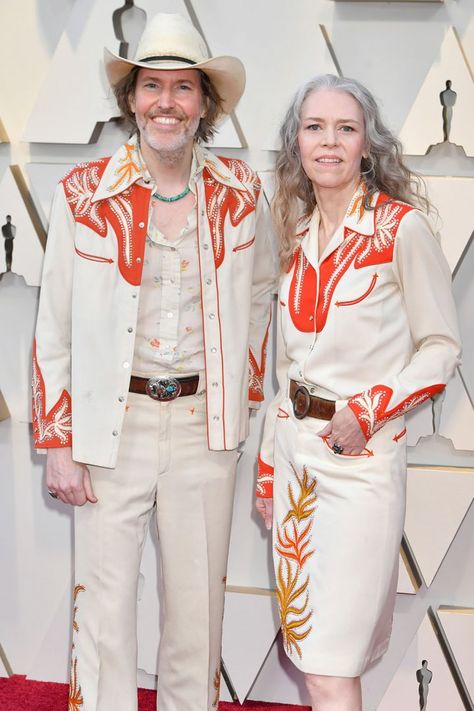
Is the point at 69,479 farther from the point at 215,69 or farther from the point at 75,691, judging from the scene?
the point at 215,69

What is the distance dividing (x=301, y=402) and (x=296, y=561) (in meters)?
0.35

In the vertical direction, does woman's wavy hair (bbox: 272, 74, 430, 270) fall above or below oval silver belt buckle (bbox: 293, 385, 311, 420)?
above

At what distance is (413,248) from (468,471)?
3.69ft

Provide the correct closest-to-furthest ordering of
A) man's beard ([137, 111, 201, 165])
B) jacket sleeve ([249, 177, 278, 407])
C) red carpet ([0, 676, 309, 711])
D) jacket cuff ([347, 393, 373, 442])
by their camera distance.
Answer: jacket cuff ([347, 393, 373, 442])
man's beard ([137, 111, 201, 165])
jacket sleeve ([249, 177, 278, 407])
red carpet ([0, 676, 309, 711])

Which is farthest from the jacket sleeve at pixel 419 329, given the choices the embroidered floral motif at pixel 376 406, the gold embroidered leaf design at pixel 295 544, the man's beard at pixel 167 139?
the man's beard at pixel 167 139

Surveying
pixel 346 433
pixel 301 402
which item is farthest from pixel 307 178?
pixel 346 433

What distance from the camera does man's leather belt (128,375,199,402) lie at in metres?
2.34

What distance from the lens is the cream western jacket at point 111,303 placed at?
7.62 ft

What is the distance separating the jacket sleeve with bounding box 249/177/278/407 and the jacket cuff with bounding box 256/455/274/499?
0.29 metres

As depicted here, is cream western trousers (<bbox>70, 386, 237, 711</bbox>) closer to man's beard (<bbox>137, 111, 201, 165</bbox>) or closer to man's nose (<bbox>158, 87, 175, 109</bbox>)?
man's beard (<bbox>137, 111, 201, 165</bbox>)

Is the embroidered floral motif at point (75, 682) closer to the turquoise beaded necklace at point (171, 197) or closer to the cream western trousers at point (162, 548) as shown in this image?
the cream western trousers at point (162, 548)

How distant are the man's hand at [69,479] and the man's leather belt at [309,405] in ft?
1.82

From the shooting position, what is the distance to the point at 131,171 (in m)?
2.37

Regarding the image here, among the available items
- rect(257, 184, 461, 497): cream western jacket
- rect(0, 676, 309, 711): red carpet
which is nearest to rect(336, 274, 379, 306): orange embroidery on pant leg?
rect(257, 184, 461, 497): cream western jacket
